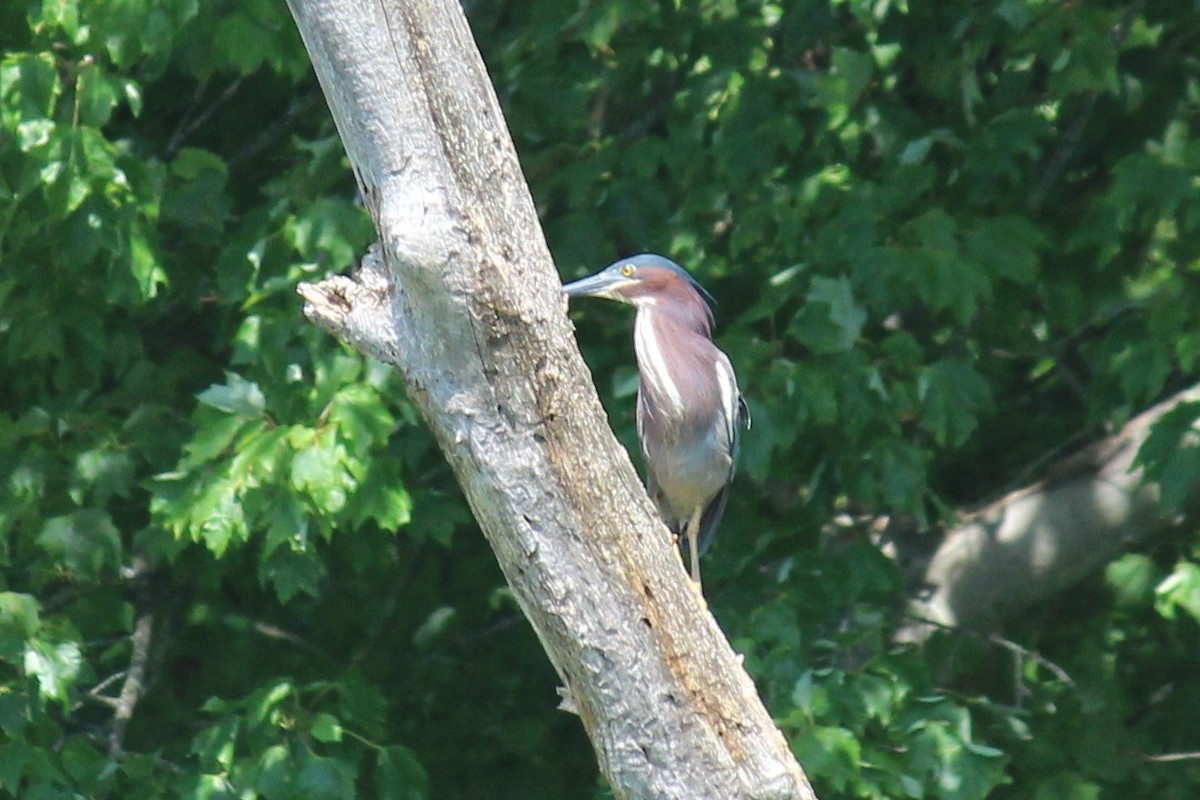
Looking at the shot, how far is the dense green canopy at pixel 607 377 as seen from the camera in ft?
12.7

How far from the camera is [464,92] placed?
247cm

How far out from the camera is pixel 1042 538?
4.73 meters

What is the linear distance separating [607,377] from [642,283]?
536 mm

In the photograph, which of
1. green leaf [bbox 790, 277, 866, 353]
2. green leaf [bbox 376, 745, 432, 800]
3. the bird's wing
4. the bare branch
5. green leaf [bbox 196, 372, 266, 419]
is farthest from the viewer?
the bare branch

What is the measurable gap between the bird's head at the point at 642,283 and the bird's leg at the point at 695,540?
25.8 inches

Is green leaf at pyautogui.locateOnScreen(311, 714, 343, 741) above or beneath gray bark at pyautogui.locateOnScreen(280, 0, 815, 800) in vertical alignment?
beneath

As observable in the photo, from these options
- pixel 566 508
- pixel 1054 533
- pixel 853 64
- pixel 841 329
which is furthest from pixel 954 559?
pixel 566 508

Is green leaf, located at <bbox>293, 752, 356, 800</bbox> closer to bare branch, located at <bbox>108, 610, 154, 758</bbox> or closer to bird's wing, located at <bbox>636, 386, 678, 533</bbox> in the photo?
bare branch, located at <bbox>108, 610, 154, 758</bbox>

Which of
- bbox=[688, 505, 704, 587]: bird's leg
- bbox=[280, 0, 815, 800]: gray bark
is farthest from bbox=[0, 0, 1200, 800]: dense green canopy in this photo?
bbox=[280, 0, 815, 800]: gray bark

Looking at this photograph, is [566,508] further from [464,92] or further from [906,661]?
[906,661]

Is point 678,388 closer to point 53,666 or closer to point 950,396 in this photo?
point 950,396

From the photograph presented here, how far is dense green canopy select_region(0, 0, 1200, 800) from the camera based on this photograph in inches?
153

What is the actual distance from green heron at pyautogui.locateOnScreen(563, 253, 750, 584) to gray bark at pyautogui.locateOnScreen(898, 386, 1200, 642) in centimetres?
79

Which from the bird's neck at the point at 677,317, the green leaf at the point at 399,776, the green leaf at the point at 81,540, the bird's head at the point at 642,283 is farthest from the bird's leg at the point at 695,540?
the green leaf at the point at 81,540
